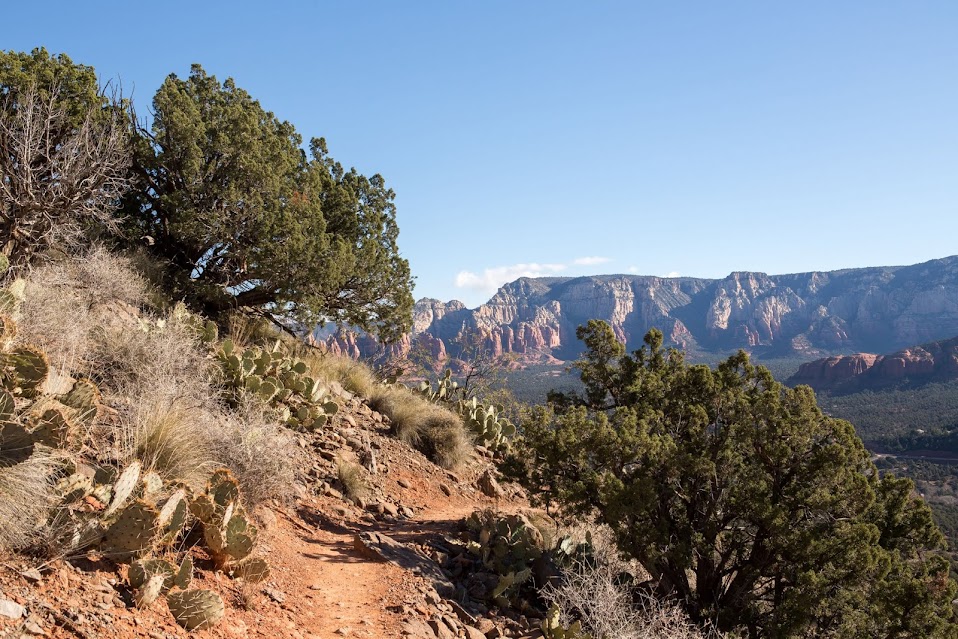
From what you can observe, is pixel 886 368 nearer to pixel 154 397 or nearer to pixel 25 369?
pixel 154 397

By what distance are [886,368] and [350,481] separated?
374ft

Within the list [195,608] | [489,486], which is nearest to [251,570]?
[195,608]

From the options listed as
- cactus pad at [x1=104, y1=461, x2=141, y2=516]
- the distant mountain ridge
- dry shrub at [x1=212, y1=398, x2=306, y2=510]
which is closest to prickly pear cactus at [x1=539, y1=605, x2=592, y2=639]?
dry shrub at [x1=212, y1=398, x2=306, y2=510]

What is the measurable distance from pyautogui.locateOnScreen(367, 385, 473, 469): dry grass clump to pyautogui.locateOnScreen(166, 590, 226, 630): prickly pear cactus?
6.60 metres

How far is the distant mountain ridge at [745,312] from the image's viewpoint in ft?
521

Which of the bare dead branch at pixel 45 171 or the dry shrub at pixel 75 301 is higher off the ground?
the bare dead branch at pixel 45 171

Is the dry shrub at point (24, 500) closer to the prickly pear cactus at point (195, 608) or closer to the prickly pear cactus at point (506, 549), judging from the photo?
the prickly pear cactus at point (195, 608)

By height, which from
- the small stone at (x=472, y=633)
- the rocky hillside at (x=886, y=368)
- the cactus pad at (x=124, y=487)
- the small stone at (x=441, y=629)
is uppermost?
the cactus pad at (x=124, y=487)

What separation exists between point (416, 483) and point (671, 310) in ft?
631

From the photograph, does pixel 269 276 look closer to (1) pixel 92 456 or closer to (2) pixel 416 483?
(2) pixel 416 483

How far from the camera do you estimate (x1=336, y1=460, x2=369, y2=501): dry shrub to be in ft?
25.7

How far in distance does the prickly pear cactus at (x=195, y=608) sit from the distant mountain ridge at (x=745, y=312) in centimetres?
14298

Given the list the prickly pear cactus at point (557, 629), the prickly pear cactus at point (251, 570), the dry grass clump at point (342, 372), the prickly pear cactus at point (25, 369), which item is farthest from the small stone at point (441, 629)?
the dry grass clump at point (342, 372)

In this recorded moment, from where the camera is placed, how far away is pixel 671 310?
190000 millimetres
